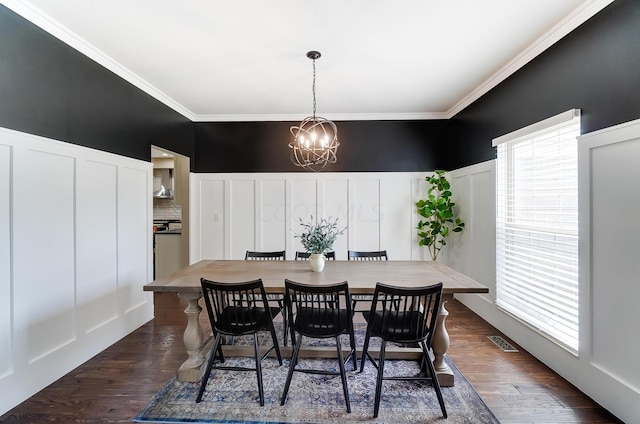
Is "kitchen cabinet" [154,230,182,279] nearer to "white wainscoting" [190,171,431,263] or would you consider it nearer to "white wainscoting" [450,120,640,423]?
"white wainscoting" [190,171,431,263]

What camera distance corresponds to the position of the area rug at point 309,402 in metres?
1.91

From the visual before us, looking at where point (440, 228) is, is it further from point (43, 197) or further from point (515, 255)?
point (43, 197)

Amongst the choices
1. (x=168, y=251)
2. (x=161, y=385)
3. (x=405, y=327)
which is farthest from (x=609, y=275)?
(x=168, y=251)

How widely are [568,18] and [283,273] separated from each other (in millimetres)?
2940

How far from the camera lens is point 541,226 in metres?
2.67

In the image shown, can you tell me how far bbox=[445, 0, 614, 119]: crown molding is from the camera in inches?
81.5

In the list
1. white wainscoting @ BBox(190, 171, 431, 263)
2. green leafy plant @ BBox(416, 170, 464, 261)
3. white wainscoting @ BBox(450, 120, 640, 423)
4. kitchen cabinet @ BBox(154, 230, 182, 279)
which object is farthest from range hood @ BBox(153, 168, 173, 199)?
white wainscoting @ BBox(450, 120, 640, 423)

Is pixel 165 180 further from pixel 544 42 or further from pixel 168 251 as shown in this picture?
pixel 544 42

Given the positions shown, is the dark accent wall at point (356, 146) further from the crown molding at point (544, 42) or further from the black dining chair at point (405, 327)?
the black dining chair at point (405, 327)

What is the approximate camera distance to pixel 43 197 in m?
2.23

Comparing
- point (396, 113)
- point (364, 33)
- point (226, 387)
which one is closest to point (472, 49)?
point (364, 33)

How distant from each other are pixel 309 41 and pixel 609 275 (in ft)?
9.12

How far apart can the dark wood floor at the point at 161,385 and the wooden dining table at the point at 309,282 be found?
32cm

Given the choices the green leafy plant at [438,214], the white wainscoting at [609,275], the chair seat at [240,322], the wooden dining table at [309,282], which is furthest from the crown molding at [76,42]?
the white wainscoting at [609,275]
